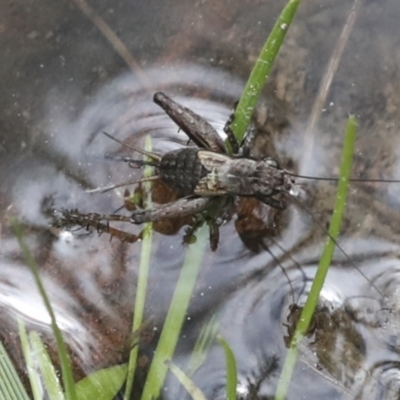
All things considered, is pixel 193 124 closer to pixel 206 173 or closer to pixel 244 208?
pixel 206 173

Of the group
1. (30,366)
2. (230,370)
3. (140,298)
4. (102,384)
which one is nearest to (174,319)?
(140,298)

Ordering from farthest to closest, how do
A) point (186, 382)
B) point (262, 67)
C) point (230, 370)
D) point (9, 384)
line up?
point (186, 382) → point (9, 384) → point (262, 67) → point (230, 370)

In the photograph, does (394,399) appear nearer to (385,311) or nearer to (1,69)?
(385,311)

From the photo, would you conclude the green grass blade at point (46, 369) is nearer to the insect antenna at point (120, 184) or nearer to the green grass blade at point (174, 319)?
the green grass blade at point (174, 319)

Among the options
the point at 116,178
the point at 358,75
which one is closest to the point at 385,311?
the point at 358,75

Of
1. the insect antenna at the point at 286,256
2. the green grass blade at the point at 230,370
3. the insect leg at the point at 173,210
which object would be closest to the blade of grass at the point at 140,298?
the insect leg at the point at 173,210
